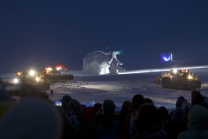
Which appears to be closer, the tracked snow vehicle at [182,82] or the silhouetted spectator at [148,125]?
the silhouetted spectator at [148,125]

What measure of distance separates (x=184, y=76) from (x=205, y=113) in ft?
69.8

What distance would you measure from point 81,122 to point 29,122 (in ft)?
8.72

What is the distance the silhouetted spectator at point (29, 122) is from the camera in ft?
3.72

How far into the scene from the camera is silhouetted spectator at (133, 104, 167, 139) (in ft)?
8.70

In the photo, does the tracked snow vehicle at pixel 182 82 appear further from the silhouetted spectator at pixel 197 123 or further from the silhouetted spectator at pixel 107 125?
the silhouetted spectator at pixel 197 123

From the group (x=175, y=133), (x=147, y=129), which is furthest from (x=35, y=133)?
(x=175, y=133)

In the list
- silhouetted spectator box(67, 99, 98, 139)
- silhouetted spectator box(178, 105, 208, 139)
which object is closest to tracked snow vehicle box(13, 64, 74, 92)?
silhouetted spectator box(67, 99, 98, 139)

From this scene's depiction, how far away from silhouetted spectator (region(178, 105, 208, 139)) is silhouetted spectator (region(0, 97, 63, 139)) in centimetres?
268

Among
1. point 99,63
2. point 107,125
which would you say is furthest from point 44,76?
point 107,125

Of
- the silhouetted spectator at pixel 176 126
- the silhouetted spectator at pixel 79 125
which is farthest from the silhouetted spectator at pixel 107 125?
the silhouetted spectator at pixel 176 126

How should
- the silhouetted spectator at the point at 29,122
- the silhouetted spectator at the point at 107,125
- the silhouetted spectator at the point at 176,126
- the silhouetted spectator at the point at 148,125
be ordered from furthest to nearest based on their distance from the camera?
the silhouetted spectator at the point at 176,126, the silhouetted spectator at the point at 107,125, the silhouetted spectator at the point at 148,125, the silhouetted spectator at the point at 29,122

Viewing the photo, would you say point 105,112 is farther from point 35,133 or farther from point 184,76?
point 184,76

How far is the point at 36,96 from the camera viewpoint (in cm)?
130

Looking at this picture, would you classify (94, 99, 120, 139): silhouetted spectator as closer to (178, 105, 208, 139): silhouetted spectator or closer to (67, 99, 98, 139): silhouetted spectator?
(67, 99, 98, 139): silhouetted spectator
